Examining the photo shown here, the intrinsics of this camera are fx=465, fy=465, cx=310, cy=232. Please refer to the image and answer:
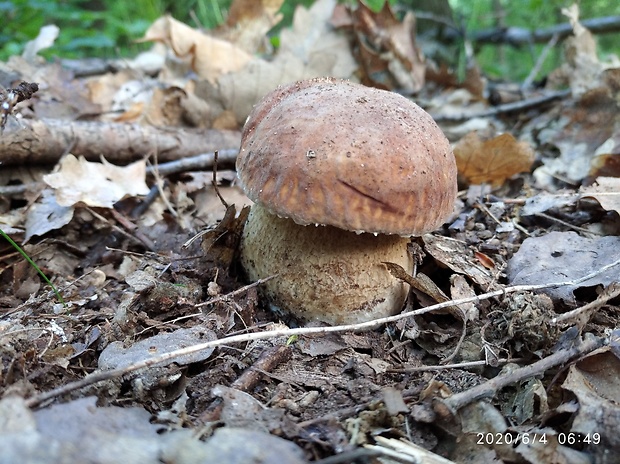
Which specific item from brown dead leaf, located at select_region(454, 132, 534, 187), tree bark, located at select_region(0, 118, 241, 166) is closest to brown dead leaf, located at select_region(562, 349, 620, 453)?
brown dead leaf, located at select_region(454, 132, 534, 187)

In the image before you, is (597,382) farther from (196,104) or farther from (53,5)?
(53,5)

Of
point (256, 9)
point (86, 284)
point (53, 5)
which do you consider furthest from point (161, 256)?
point (53, 5)

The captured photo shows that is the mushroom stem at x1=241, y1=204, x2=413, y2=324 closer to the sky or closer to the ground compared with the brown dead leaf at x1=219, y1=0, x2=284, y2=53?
closer to the ground

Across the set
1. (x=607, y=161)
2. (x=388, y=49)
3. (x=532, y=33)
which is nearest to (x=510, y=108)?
(x=388, y=49)

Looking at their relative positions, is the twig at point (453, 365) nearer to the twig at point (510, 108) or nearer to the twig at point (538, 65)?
the twig at point (510, 108)

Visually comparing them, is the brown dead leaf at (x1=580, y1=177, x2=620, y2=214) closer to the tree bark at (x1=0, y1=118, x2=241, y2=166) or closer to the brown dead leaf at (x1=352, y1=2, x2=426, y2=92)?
the brown dead leaf at (x1=352, y1=2, x2=426, y2=92)
